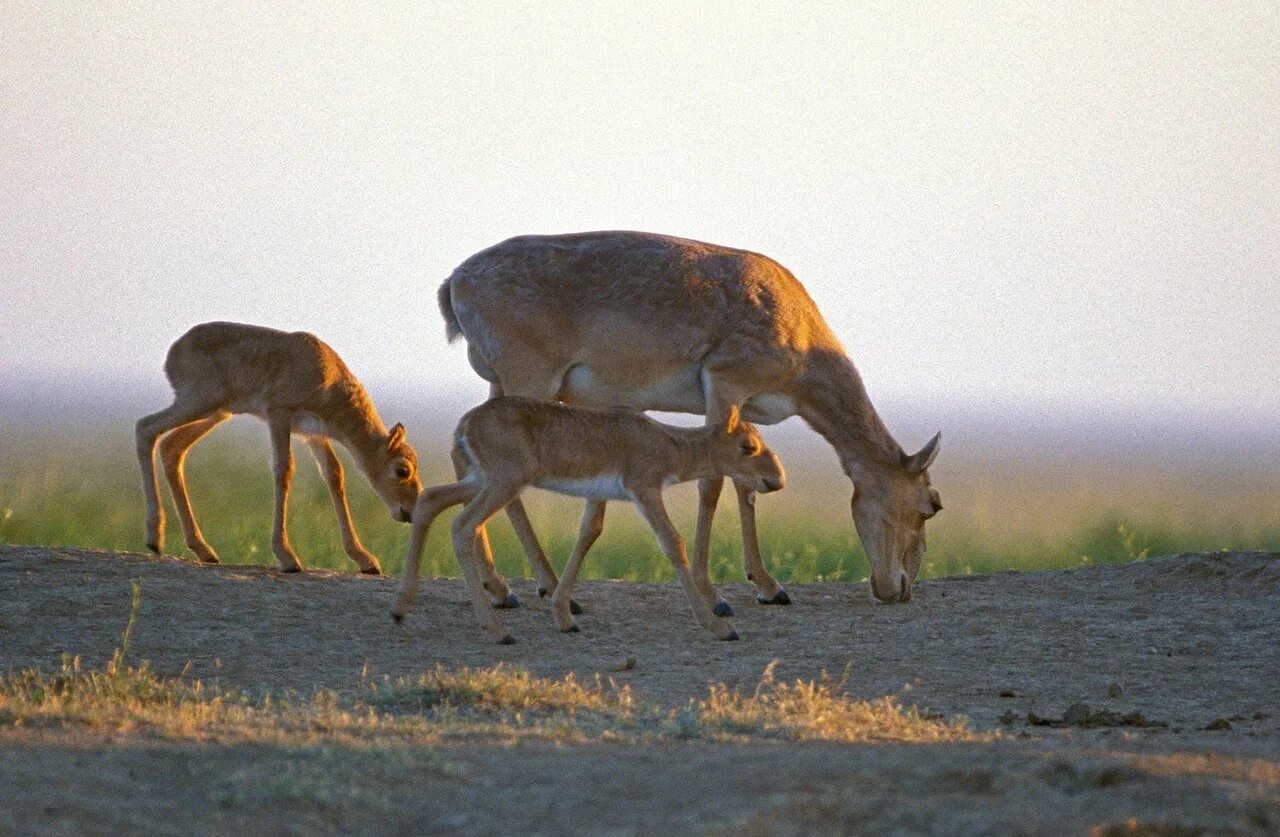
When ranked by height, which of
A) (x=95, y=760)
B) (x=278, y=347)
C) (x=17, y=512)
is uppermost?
(x=278, y=347)

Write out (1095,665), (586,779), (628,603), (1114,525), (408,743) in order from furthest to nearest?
(1114,525) < (628,603) < (1095,665) < (408,743) < (586,779)

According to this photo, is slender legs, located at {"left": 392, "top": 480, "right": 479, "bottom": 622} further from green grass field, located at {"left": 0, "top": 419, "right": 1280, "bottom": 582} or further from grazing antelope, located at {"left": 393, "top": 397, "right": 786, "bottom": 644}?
green grass field, located at {"left": 0, "top": 419, "right": 1280, "bottom": 582}

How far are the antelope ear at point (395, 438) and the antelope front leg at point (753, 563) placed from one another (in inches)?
89.2

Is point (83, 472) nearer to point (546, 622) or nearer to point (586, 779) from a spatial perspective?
point (546, 622)

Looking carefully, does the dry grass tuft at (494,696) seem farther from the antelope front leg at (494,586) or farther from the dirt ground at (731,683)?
the antelope front leg at (494,586)

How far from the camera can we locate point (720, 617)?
1090cm

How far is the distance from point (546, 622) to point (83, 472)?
8.91 meters

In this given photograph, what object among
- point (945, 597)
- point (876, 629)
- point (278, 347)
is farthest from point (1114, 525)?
point (278, 347)

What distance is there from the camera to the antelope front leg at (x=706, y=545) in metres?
11.1

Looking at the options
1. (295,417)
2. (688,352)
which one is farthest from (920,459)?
(295,417)

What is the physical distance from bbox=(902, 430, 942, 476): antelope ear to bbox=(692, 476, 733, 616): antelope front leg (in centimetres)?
128

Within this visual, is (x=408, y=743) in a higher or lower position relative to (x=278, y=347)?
lower

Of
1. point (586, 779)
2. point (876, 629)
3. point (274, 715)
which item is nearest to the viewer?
point (586, 779)

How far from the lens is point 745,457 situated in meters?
11.0
